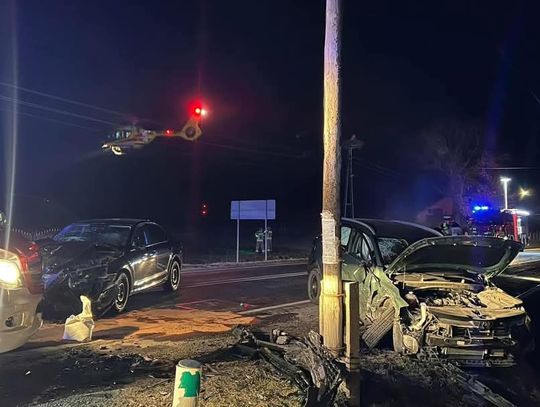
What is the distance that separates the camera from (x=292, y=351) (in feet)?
19.6

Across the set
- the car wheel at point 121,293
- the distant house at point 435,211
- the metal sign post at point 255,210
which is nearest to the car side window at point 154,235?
the car wheel at point 121,293

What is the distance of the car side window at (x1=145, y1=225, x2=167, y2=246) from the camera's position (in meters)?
10.9

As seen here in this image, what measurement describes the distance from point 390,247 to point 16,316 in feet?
17.4

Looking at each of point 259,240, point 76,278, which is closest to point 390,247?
point 76,278

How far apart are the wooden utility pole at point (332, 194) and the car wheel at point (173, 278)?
6468 millimetres

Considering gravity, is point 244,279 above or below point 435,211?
below

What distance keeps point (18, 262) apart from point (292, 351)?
3.12 meters

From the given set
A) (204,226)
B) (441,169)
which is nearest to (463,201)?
(441,169)

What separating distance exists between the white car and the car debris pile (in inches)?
98.6

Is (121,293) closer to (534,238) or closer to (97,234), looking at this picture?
(97,234)

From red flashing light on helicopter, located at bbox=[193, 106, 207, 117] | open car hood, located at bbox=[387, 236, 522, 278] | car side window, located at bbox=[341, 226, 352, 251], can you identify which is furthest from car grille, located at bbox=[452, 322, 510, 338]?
red flashing light on helicopter, located at bbox=[193, 106, 207, 117]

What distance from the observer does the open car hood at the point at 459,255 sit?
23.4 ft

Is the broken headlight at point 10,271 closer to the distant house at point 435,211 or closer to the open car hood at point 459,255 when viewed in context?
the open car hood at point 459,255

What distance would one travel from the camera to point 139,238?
1042cm
